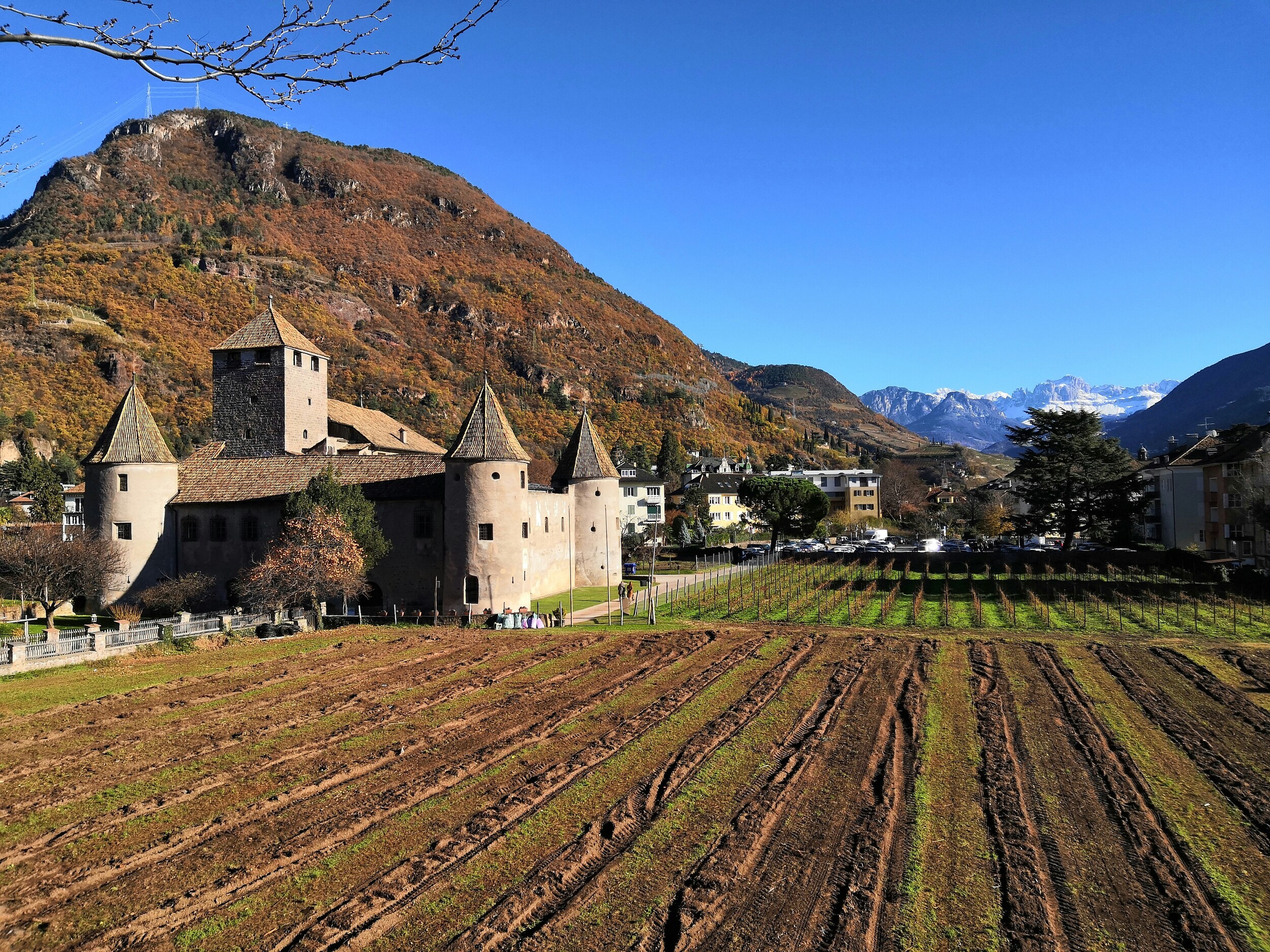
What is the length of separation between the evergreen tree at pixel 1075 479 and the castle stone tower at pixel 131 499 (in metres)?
56.4

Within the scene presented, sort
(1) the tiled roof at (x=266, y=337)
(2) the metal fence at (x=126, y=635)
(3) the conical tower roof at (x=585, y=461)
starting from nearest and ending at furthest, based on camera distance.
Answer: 1. (2) the metal fence at (x=126, y=635)
2. (1) the tiled roof at (x=266, y=337)
3. (3) the conical tower roof at (x=585, y=461)

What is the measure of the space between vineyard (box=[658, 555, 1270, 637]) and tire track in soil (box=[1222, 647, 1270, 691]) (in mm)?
4130

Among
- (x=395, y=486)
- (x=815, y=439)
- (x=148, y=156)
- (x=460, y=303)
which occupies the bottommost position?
(x=395, y=486)

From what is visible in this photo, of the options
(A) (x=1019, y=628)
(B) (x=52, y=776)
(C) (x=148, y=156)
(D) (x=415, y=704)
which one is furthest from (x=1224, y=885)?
(C) (x=148, y=156)

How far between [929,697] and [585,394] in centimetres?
15056

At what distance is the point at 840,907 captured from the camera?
35.4ft

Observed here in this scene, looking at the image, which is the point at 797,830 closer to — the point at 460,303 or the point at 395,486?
the point at 395,486

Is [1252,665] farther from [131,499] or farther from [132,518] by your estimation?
[131,499]

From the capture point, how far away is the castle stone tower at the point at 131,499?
41500 millimetres

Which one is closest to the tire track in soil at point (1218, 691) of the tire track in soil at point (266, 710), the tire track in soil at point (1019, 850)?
the tire track in soil at point (1019, 850)

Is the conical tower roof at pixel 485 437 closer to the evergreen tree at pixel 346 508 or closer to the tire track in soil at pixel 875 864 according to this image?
the evergreen tree at pixel 346 508

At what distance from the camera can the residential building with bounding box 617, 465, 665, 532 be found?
95750mm

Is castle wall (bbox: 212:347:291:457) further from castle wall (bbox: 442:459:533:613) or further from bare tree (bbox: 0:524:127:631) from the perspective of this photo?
castle wall (bbox: 442:459:533:613)

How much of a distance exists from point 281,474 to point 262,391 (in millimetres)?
9452
